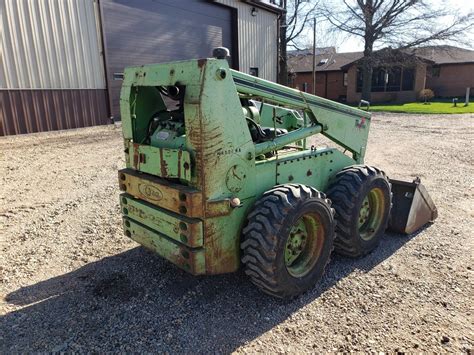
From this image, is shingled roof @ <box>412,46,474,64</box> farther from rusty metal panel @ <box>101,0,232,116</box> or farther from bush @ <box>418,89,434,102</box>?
rusty metal panel @ <box>101,0,232,116</box>

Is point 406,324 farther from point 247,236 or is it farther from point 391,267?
point 247,236

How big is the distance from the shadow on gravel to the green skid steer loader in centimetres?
30

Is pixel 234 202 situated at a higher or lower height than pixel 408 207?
higher

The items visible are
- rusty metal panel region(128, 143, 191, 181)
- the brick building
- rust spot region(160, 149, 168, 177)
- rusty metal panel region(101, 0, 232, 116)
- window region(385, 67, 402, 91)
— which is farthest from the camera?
window region(385, 67, 402, 91)

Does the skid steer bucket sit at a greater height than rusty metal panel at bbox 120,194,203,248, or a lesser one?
lesser

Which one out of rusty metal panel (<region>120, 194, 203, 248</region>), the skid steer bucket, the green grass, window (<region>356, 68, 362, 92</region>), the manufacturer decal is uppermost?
window (<region>356, 68, 362, 92</region>)

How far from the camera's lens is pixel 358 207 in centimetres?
365

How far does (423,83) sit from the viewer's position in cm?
3144

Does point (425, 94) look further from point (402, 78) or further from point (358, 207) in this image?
point (358, 207)

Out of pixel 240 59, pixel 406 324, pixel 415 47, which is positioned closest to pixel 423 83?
pixel 415 47

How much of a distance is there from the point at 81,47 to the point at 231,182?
33.4 feet

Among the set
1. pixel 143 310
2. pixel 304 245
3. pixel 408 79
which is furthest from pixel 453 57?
pixel 143 310

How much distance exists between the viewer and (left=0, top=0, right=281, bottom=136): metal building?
31.4 feet

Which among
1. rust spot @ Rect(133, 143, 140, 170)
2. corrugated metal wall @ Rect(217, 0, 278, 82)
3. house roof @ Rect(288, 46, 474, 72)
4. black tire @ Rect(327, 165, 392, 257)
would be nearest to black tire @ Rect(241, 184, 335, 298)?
black tire @ Rect(327, 165, 392, 257)
